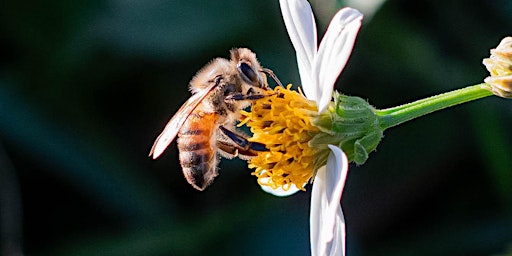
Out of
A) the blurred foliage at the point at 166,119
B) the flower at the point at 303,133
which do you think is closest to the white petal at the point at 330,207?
the flower at the point at 303,133

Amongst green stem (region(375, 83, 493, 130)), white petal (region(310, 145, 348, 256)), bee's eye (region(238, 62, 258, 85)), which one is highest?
bee's eye (region(238, 62, 258, 85))

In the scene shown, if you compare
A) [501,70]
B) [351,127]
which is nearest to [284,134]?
[351,127]

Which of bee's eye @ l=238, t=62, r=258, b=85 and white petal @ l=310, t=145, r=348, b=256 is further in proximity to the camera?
bee's eye @ l=238, t=62, r=258, b=85

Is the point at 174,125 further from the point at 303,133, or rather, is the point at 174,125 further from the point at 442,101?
the point at 442,101

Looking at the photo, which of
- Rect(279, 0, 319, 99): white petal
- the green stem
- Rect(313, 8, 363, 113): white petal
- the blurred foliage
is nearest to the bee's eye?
Rect(279, 0, 319, 99): white petal

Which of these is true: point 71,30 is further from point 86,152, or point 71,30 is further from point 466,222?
point 466,222

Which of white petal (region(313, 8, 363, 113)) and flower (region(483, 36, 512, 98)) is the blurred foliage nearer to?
flower (region(483, 36, 512, 98))
